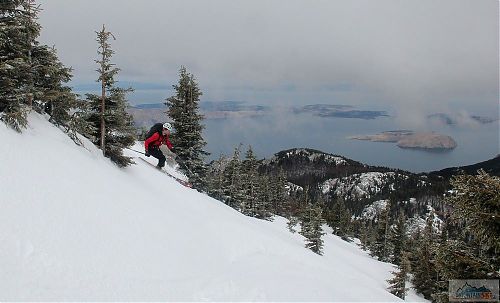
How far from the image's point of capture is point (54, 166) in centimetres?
1238

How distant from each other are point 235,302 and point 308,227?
3324 centimetres

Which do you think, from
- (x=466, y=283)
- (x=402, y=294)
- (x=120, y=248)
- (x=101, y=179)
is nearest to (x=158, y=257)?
(x=120, y=248)

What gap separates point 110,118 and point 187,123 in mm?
12606

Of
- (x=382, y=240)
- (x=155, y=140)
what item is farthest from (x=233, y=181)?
(x=382, y=240)

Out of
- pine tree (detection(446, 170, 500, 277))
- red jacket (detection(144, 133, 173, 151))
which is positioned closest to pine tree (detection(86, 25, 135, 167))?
red jacket (detection(144, 133, 173, 151))

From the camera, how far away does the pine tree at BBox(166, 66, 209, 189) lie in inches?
1318

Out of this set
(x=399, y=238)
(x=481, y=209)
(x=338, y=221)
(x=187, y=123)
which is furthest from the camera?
(x=338, y=221)

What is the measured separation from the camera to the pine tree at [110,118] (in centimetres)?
2017

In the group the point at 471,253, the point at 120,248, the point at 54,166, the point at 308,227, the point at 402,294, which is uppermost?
the point at 54,166

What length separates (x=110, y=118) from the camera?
831 inches

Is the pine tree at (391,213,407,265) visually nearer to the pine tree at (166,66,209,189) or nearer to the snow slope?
the pine tree at (166,66,209,189)

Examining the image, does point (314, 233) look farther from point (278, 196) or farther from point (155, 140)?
point (278, 196)

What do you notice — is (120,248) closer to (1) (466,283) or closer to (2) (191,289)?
(2) (191,289)

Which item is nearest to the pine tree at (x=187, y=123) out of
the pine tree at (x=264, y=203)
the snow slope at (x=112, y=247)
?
the snow slope at (x=112, y=247)
